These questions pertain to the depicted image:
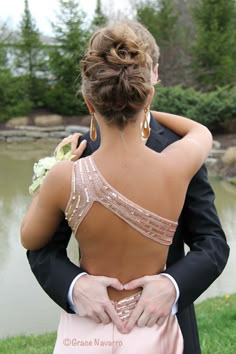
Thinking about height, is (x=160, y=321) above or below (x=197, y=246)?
below

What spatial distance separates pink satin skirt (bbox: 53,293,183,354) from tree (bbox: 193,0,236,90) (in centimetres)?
1654

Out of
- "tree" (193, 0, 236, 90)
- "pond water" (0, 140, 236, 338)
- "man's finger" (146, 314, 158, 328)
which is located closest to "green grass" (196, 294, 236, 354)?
"pond water" (0, 140, 236, 338)

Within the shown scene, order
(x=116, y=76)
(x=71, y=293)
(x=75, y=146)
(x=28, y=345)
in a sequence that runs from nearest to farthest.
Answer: (x=116, y=76), (x=71, y=293), (x=75, y=146), (x=28, y=345)

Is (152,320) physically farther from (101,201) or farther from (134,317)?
(101,201)

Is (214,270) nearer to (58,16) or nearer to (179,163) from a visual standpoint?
(179,163)

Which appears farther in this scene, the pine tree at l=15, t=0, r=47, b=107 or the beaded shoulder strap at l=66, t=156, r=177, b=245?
the pine tree at l=15, t=0, r=47, b=107

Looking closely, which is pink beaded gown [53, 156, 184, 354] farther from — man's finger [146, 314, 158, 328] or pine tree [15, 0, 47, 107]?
pine tree [15, 0, 47, 107]

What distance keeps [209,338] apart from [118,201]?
2.36 meters

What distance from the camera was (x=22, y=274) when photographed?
591cm

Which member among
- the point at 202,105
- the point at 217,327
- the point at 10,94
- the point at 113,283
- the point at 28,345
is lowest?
the point at 10,94

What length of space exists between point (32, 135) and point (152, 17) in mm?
6096

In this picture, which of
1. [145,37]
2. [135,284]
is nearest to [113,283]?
[135,284]

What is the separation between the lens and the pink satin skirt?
120 centimetres

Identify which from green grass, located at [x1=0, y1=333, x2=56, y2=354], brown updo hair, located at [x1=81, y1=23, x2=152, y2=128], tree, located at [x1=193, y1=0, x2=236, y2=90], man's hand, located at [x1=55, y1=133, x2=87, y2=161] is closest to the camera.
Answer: brown updo hair, located at [x1=81, y1=23, x2=152, y2=128]
